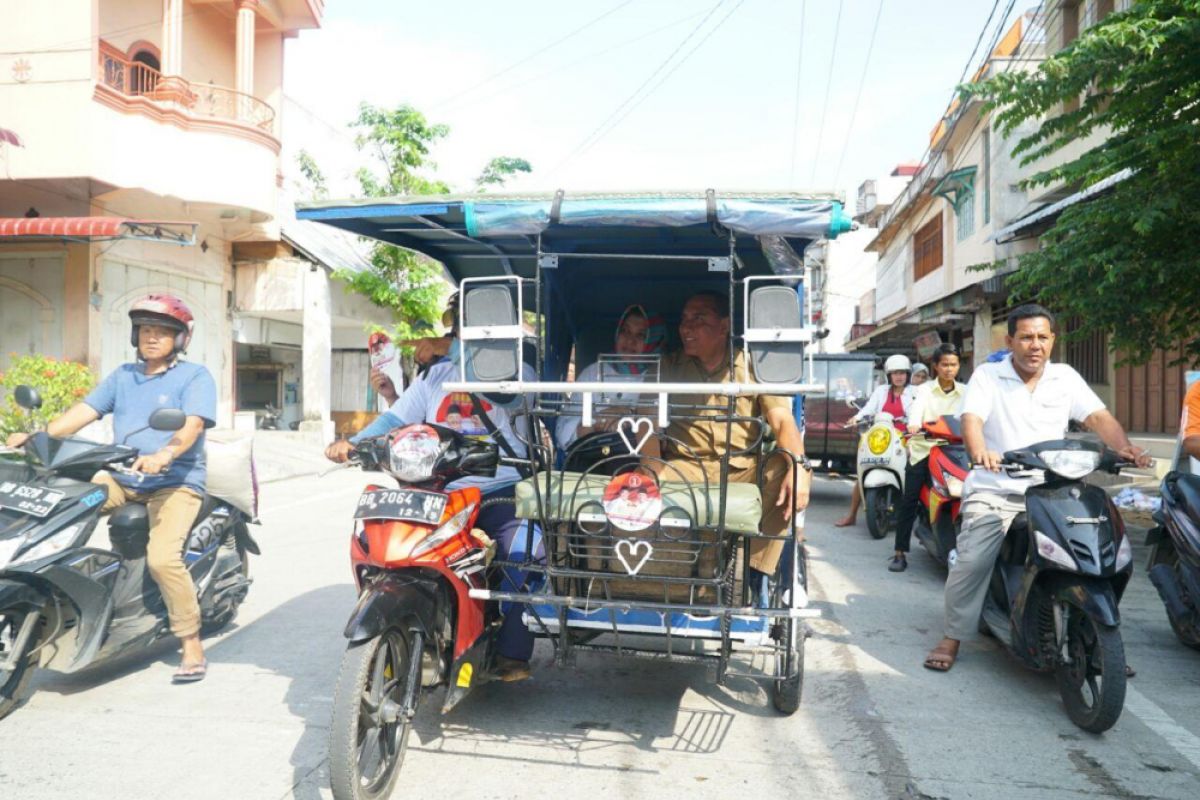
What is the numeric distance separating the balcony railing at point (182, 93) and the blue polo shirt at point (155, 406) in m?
10.7

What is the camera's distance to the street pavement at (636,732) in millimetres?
3156

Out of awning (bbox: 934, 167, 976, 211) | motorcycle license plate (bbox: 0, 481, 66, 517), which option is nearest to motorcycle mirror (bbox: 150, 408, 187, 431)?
motorcycle license plate (bbox: 0, 481, 66, 517)

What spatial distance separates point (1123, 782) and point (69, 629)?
4.17 m

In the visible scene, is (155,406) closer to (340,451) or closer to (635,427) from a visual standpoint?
(340,451)

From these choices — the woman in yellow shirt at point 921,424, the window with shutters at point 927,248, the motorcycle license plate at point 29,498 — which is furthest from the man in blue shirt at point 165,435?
the window with shutters at point 927,248

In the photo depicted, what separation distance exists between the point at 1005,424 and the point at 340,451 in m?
3.13

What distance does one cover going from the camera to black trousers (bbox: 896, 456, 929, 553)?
7086 mm

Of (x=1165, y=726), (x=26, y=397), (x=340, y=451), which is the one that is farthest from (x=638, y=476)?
(x=26, y=397)

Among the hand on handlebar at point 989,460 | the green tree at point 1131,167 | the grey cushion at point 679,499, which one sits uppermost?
the green tree at point 1131,167

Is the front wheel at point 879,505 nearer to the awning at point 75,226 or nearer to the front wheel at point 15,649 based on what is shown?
the front wheel at point 15,649

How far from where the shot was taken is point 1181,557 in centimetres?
459

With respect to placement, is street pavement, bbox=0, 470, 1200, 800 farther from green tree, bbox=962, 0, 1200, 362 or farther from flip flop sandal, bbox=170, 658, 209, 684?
green tree, bbox=962, 0, 1200, 362

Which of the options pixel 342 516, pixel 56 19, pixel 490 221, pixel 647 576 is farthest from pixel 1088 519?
pixel 56 19

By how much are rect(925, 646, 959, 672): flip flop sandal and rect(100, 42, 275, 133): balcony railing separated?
13.3 metres
